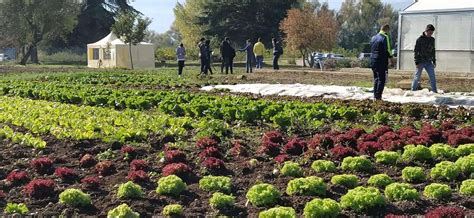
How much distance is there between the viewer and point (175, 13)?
228 feet

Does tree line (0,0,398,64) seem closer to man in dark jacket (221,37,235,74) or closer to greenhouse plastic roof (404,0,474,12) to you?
man in dark jacket (221,37,235,74)

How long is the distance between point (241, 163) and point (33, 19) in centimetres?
5381

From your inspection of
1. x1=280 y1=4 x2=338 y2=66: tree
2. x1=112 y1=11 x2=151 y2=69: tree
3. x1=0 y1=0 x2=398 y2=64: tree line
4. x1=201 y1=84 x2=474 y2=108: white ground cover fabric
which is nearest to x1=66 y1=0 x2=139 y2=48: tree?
x1=0 y1=0 x2=398 y2=64: tree line

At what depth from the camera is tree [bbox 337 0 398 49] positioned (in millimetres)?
83688

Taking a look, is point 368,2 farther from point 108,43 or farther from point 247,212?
point 247,212

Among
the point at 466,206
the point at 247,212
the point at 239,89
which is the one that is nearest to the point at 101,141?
the point at 247,212

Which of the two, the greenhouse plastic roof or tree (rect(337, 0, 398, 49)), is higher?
tree (rect(337, 0, 398, 49))

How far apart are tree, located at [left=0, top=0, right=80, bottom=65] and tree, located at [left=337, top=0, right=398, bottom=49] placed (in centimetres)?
3646

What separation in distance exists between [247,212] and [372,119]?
240 inches

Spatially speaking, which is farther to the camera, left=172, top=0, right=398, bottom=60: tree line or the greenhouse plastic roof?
left=172, top=0, right=398, bottom=60: tree line

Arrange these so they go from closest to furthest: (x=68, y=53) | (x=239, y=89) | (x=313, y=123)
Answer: (x=313, y=123), (x=239, y=89), (x=68, y=53)

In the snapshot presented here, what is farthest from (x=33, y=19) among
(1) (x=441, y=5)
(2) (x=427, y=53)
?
(2) (x=427, y=53)

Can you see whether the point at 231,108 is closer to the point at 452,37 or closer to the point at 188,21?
the point at 452,37

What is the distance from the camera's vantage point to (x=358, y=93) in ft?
53.6
